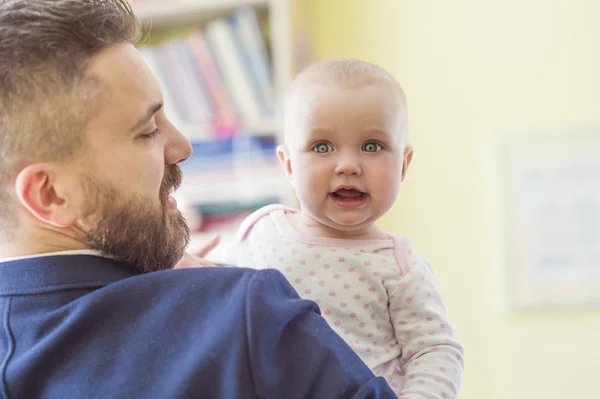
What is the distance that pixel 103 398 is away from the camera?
859 mm

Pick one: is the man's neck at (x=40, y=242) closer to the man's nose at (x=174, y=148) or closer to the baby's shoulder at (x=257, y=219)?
the man's nose at (x=174, y=148)

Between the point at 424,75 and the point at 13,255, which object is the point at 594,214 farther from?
the point at 13,255

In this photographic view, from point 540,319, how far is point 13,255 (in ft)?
6.66

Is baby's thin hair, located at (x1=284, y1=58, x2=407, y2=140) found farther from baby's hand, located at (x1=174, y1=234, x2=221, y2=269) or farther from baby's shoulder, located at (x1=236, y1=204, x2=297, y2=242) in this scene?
baby's hand, located at (x1=174, y1=234, x2=221, y2=269)

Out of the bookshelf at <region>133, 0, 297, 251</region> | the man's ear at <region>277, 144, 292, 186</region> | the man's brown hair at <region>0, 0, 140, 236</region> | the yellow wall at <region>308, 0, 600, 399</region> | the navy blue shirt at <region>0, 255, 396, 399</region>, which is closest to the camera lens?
the navy blue shirt at <region>0, 255, 396, 399</region>

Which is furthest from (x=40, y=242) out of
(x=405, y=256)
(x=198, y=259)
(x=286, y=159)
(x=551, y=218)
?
(x=551, y=218)

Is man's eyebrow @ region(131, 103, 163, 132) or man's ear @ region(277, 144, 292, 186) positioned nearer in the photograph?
man's eyebrow @ region(131, 103, 163, 132)

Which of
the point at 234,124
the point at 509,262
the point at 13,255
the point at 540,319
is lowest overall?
the point at 540,319

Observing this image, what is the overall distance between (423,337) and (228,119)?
5.18ft

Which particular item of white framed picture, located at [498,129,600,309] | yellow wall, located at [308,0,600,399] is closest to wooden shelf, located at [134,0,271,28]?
yellow wall, located at [308,0,600,399]

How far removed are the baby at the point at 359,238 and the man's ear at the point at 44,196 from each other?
334 mm

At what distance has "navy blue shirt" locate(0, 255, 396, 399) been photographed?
842 millimetres

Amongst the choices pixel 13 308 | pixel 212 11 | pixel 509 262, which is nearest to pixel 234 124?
pixel 212 11

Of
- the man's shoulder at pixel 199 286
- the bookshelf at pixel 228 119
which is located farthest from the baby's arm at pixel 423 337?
the bookshelf at pixel 228 119
